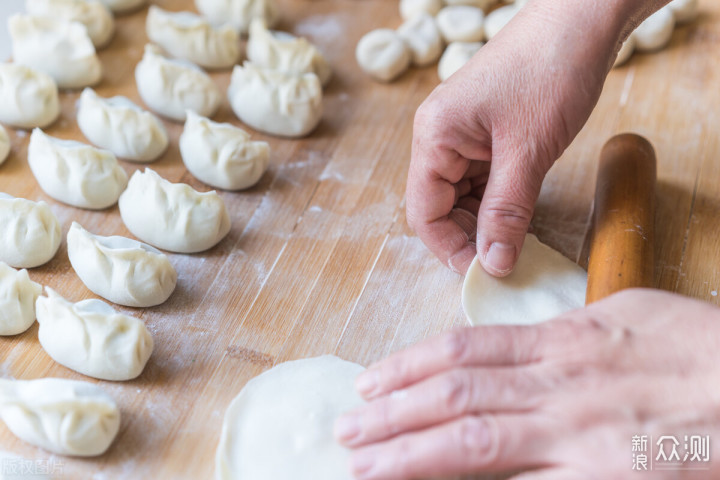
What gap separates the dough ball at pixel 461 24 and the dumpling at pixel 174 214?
103 cm

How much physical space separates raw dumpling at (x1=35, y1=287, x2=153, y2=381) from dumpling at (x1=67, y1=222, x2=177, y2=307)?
0.10 m

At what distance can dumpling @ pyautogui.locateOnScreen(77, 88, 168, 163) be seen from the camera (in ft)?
6.06

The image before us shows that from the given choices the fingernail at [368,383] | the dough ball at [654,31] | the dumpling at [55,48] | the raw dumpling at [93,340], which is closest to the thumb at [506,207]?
the fingernail at [368,383]

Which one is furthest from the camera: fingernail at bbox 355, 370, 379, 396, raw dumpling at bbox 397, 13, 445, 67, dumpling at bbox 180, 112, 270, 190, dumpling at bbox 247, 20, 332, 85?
raw dumpling at bbox 397, 13, 445, 67

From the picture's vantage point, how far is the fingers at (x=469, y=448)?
1.08m

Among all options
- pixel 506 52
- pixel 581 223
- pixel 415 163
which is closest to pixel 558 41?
pixel 506 52

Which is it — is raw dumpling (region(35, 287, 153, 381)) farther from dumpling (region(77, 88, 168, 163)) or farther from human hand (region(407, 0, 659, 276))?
human hand (region(407, 0, 659, 276))

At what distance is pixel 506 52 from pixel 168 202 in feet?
2.81

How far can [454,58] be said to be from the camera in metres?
2.12

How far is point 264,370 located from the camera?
4.92 ft

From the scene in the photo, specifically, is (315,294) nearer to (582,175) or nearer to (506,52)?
(506,52)

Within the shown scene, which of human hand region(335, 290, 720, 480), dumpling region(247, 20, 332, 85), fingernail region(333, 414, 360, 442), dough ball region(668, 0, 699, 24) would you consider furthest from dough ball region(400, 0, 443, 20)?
fingernail region(333, 414, 360, 442)

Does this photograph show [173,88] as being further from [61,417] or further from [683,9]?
[683,9]

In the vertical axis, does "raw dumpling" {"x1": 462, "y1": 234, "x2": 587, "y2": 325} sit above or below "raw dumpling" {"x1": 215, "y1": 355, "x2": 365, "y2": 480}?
above
